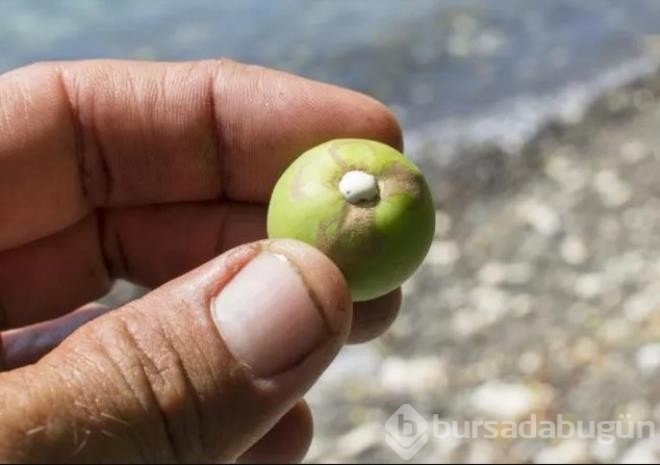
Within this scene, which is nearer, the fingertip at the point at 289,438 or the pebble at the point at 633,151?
the fingertip at the point at 289,438

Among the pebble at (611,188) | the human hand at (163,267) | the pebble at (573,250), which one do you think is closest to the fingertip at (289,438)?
the human hand at (163,267)

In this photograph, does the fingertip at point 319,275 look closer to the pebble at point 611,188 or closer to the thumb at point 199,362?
the thumb at point 199,362

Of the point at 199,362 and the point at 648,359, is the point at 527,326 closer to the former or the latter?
the point at 648,359

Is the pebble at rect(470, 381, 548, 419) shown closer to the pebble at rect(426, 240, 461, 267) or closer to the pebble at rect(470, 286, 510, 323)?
the pebble at rect(470, 286, 510, 323)

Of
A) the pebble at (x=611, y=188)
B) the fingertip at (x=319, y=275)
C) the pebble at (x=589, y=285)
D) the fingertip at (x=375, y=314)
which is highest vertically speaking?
the fingertip at (x=319, y=275)

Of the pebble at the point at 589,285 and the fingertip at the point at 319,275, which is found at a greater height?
the fingertip at the point at 319,275

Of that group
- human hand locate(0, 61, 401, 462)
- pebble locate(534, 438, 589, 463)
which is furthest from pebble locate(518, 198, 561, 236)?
human hand locate(0, 61, 401, 462)
